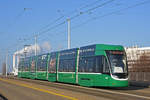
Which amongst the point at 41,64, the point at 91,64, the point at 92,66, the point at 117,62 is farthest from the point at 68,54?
the point at 41,64

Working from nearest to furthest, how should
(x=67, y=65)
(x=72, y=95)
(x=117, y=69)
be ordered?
1. (x=72, y=95)
2. (x=117, y=69)
3. (x=67, y=65)

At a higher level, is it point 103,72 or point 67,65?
point 67,65

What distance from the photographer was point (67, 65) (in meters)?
26.3

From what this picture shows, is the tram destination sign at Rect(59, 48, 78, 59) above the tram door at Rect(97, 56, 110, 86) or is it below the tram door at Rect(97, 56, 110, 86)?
above

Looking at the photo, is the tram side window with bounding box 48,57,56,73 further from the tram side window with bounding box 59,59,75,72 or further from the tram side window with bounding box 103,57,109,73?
the tram side window with bounding box 103,57,109,73

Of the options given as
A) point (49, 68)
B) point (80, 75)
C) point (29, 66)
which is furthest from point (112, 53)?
point (29, 66)

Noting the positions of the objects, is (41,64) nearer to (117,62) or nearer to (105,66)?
(105,66)

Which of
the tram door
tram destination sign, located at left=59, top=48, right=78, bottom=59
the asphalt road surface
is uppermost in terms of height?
tram destination sign, located at left=59, top=48, right=78, bottom=59

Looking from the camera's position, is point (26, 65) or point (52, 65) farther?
point (26, 65)

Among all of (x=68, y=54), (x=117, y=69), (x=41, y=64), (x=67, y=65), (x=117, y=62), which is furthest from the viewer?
(x=41, y=64)

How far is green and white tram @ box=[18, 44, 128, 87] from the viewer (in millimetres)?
19953

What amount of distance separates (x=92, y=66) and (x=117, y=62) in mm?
2185

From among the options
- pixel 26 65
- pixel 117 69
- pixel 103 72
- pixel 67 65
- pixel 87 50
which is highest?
pixel 87 50

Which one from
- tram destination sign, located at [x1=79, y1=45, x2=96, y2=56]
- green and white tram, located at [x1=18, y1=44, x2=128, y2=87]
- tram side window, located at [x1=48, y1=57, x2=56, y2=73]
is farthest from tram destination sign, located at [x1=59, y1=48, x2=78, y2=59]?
tram side window, located at [x1=48, y1=57, x2=56, y2=73]
